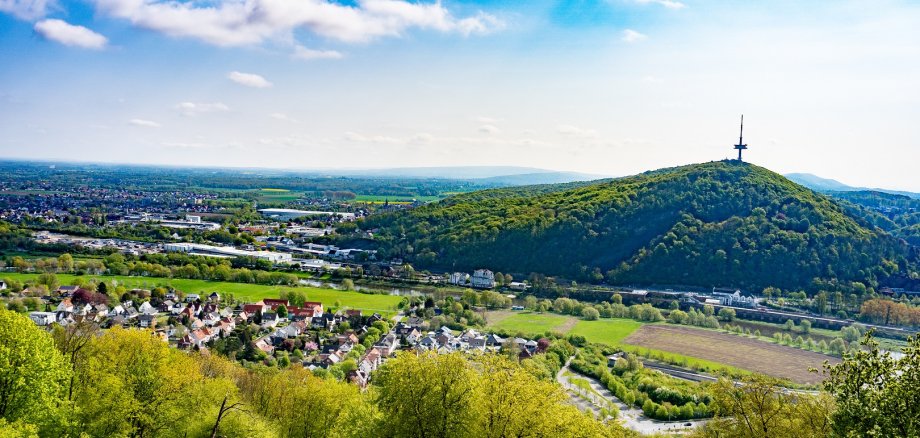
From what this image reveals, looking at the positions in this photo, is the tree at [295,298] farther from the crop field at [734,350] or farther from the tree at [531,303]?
the crop field at [734,350]

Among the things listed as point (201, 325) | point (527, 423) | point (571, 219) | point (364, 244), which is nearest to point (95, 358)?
point (527, 423)

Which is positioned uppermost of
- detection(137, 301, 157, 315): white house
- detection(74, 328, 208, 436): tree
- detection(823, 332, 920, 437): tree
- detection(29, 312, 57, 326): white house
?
detection(823, 332, 920, 437): tree

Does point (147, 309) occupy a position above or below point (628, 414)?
above

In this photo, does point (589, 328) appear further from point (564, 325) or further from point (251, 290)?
point (251, 290)

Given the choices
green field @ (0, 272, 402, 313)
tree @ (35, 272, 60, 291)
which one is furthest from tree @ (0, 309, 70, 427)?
tree @ (35, 272, 60, 291)

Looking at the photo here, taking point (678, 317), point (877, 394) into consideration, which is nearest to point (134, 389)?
point (877, 394)

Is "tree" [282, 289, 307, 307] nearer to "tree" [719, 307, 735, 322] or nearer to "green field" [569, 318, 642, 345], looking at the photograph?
"green field" [569, 318, 642, 345]
